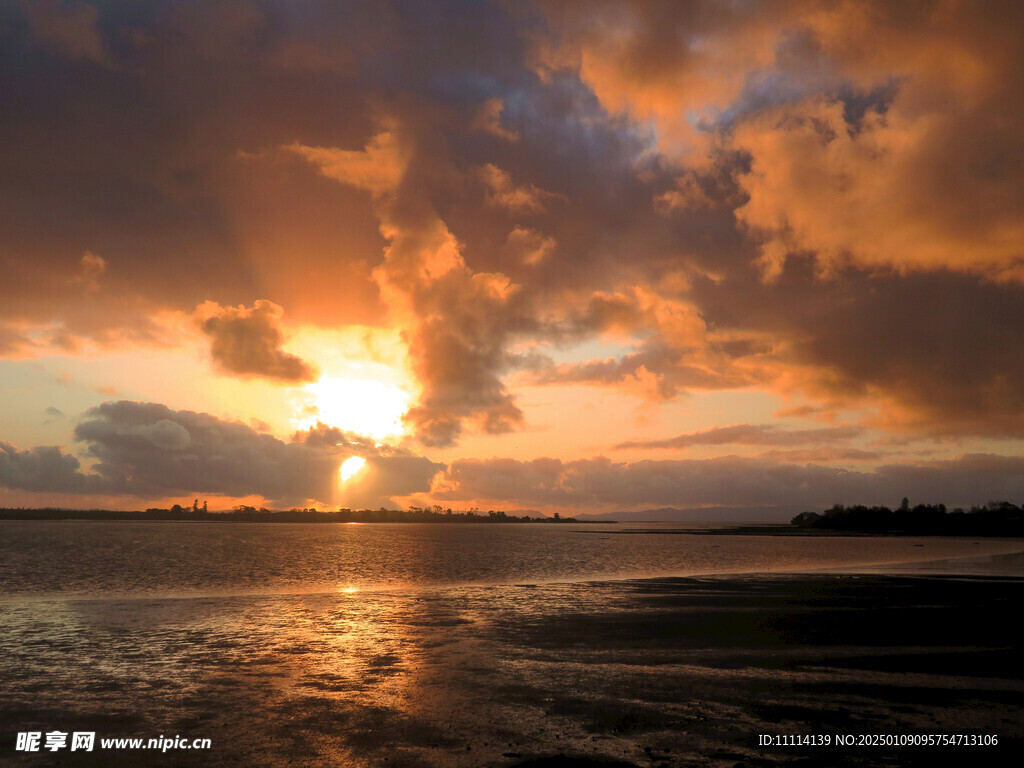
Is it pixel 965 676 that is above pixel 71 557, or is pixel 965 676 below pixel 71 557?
above

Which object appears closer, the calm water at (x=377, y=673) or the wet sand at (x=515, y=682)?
the wet sand at (x=515, y=682)

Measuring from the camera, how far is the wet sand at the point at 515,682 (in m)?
13.8

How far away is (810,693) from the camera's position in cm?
1811

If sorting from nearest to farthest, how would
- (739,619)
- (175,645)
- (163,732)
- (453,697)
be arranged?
(163,732) < (453,697) < (175,645) < (739,619)

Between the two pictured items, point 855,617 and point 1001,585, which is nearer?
point 855,617

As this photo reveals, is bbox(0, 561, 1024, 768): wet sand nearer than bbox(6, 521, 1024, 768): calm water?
Yes

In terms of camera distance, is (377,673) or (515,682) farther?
Result: (377,673)

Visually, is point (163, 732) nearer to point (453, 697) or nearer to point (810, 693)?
point (453, 697)

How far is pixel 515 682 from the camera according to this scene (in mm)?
19312

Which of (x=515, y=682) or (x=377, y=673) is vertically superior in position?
(x=515, y=682)

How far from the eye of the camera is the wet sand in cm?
1378

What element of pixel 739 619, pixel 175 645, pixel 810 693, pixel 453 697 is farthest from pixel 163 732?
pixel 739 619

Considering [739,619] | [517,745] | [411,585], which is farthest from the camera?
[411,585]

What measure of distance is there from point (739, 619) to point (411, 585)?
28.0 metres
